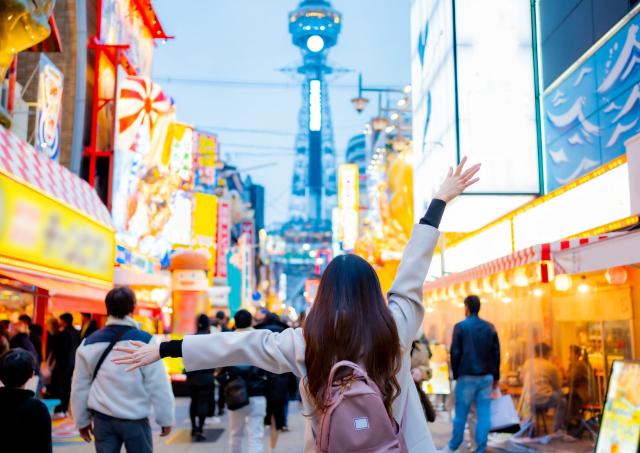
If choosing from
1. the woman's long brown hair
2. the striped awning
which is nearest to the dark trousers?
the woman's long brown hair

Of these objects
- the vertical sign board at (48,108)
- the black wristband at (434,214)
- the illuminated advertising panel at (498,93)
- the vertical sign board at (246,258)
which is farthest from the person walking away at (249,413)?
the vertical sign board at (246,258)

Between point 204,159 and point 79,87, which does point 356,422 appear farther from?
point 204,159

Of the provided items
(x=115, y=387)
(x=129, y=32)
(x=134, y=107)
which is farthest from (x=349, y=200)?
(x=115, y=387)

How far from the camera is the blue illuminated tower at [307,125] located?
4749 inches

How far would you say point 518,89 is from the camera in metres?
14.4

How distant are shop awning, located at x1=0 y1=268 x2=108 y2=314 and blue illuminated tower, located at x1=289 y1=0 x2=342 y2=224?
85.2 meters

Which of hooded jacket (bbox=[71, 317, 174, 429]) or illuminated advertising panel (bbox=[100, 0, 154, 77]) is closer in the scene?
hooded jacket (bbox=[71, 317, 174, 429])

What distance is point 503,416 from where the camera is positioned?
9.07 meters

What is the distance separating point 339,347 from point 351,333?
2.8 inches

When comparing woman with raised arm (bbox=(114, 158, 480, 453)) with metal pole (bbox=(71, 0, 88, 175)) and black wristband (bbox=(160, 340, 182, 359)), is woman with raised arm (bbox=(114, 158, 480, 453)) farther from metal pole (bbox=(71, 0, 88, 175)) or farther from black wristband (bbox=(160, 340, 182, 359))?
metal pole (bbox=(71, 0, 88, 175))

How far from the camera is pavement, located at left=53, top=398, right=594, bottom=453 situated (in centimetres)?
951

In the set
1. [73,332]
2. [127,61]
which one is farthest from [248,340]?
[127,61]

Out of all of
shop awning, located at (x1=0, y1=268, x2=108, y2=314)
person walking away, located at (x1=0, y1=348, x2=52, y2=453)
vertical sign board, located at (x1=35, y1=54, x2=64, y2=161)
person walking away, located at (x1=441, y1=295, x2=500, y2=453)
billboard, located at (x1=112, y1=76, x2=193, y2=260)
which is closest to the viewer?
person walking away, located at (x1=0, y1=348, x2=52, y2=453)

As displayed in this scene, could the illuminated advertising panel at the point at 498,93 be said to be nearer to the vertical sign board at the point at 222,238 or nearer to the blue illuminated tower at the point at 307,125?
the vertical sign board at the point at 222,238
